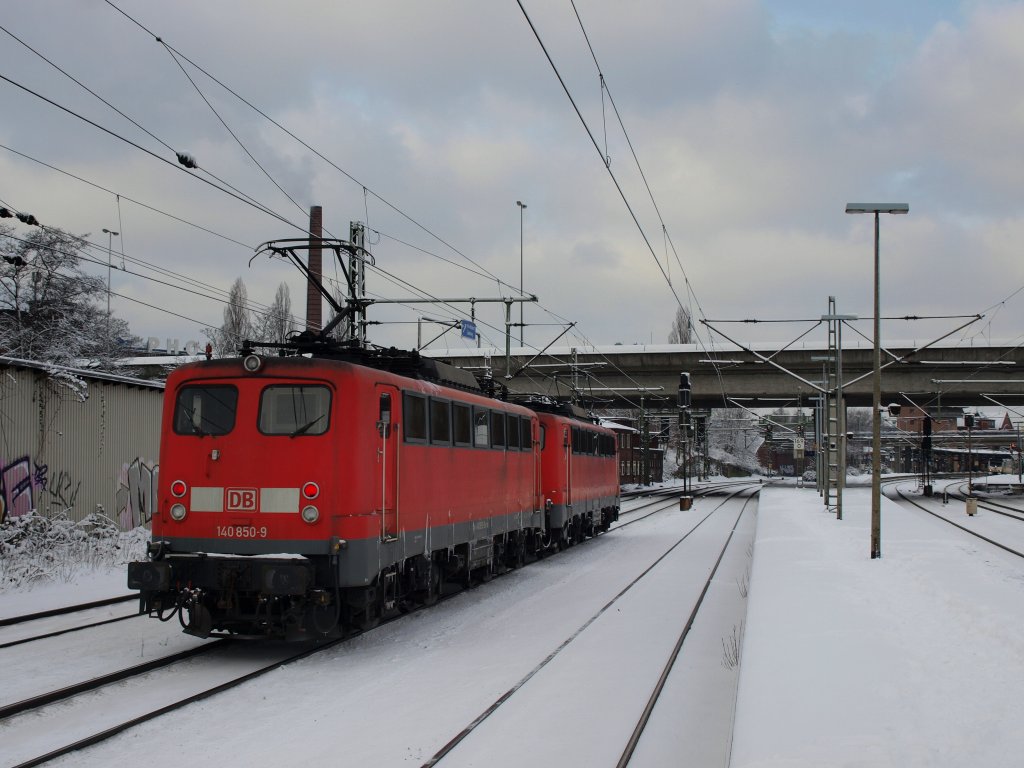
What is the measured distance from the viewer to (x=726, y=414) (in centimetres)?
11175

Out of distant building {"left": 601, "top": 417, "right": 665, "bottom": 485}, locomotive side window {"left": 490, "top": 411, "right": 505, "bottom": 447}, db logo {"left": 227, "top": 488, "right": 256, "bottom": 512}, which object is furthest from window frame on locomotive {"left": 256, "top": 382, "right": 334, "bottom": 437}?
distant building {"left": 601, "top": 417, "right": 665, "bottom": 485}

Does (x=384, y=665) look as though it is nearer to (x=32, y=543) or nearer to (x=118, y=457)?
(x=32, y=543)

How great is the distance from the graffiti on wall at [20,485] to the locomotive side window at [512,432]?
28.3 feet

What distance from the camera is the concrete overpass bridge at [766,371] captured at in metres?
47.4

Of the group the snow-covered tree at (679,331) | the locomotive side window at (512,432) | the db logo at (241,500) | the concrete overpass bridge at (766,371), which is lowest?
the db logo at (241,500)

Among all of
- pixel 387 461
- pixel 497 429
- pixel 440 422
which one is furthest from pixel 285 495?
pixel 497 429

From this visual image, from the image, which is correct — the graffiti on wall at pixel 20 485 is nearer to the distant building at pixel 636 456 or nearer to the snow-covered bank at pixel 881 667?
the snow-covered bank at pixel 881 667

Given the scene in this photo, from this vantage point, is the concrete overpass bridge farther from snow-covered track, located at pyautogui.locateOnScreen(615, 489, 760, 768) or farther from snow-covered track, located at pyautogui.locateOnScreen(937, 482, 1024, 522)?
snow-covered track, located at pyautogui.locateOnScreen(615, 489, 760, 768)

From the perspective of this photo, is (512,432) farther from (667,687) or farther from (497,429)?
(667,687)

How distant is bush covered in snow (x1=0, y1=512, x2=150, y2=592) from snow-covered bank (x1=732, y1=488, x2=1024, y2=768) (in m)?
10.9

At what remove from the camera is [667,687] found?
9195mm

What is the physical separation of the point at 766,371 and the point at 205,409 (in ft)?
140

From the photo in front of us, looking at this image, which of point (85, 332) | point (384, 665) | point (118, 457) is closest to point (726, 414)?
point (85, 332)

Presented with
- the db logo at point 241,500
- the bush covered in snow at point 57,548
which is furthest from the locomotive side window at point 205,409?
the bush covered in snow at point 57,548
